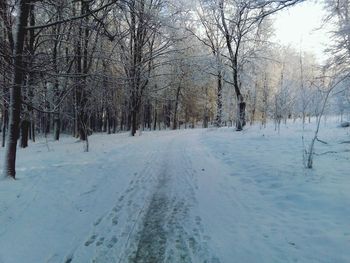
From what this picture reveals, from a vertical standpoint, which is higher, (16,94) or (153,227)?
(16,94)

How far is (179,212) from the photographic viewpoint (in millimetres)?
6641

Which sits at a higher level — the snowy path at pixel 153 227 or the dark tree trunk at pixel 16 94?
the dark tree trunk at pixel 16 94

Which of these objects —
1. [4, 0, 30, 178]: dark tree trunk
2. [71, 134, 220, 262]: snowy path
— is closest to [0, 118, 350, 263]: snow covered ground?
[71, 134, 220, 262]: snowy path

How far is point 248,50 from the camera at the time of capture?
27.1 meters

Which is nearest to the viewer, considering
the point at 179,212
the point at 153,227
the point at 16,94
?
the point at 153,227

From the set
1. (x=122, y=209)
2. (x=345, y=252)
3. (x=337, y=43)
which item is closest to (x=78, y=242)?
(x=122, y=209)

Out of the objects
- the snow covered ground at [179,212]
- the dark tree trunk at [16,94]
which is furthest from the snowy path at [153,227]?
the dark tree trunk at [16,94]

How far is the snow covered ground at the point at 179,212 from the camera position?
195 inches

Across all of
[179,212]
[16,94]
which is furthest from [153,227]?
[16,94]

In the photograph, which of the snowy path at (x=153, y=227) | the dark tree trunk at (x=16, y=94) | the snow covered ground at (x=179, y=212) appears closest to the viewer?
the snowy path at (x=153, y=227)

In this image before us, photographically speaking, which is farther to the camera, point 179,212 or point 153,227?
point 179,212

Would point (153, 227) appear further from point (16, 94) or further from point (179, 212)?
point (16, 94)

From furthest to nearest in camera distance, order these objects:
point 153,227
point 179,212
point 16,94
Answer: point 16,94 → point 179,212 → point 153,227

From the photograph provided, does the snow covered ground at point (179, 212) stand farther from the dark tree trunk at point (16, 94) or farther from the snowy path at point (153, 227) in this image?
the dark tree trunk at point (16, 94)
